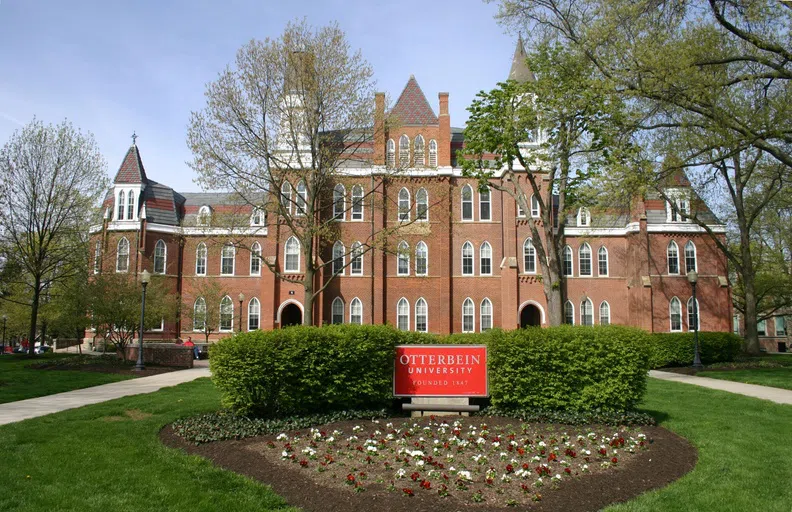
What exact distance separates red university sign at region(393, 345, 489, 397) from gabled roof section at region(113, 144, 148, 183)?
34.6 meters

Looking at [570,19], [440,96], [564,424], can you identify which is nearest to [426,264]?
[440,96]

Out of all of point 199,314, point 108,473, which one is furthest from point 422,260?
point 108,473

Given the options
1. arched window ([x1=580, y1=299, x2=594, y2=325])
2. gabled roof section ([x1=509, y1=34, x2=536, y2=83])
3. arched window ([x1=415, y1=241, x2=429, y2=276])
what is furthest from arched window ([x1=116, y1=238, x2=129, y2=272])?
arched window ([x1=580, y1=299, x2=594, y2=325])

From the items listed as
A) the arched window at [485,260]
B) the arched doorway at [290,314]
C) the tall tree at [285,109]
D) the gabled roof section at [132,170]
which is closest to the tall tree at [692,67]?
the tall tree at [285,109]

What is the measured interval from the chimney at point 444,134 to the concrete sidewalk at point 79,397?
20.9m

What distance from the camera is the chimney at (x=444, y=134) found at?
117ft

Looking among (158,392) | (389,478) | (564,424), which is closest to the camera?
(389,478)

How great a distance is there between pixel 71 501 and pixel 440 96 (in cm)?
3280

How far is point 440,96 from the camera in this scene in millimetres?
35781

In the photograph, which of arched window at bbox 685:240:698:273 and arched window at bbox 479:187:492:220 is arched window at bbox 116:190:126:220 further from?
arched window at bbox 685:240:698:273

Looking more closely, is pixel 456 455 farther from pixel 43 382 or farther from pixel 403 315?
pixel 403 315

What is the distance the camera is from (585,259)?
→ 38750 millimetres

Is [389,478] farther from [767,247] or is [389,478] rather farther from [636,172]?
→ [767,247]

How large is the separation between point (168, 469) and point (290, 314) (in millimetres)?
30554
